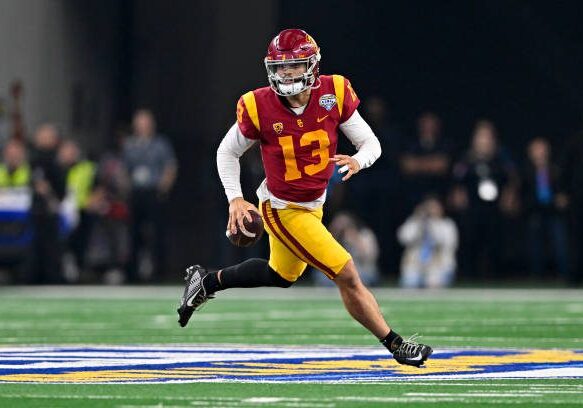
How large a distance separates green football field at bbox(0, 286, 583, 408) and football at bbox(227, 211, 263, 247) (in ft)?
2.19

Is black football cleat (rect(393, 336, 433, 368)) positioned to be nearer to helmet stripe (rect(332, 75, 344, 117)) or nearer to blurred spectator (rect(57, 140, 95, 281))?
helmet stripe (rect(332, 75, 344, 117))

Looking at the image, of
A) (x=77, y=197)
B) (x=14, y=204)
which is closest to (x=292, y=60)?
(x=14, y=204)

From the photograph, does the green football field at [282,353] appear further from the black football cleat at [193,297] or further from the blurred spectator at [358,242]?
the blurred spectator at [358,242]

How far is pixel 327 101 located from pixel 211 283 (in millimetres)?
1396

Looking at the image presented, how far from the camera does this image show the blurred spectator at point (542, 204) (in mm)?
20547

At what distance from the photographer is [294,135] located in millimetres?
9531

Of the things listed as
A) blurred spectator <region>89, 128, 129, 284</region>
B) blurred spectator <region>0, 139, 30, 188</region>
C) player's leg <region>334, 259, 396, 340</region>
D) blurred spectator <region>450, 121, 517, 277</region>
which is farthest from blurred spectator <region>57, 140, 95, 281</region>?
player's leg <region>334, 259, 396, 340</region>

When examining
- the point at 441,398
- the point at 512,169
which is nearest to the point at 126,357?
the point at 441,398

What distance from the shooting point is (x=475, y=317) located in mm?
14805

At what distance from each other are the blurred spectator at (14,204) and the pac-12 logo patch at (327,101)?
455 inches

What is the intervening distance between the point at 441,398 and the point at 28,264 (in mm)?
14174

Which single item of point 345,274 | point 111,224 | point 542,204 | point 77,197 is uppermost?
point 345,274

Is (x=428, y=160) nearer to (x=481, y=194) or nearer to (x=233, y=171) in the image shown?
(x=481, y=194)

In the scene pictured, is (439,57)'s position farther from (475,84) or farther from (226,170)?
(226,170)
